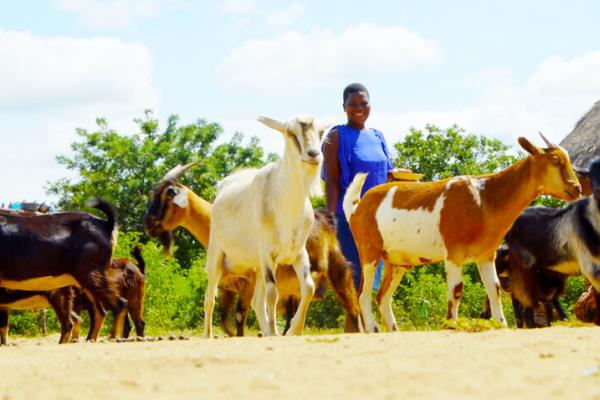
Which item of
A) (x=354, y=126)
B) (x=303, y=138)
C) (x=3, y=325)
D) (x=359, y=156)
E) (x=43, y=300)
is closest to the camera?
(x=303, y=138)

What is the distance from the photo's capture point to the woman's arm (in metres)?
11.4

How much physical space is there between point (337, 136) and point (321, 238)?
1.59m

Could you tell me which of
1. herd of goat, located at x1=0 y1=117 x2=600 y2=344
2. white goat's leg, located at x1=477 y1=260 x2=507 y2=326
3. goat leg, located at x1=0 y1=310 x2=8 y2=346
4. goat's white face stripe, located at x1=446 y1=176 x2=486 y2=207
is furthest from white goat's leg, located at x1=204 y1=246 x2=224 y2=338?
goat leg, located at x1=0 y1=310 x2=8 y2=346

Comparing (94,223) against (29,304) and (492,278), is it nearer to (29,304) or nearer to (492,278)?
(29,304)

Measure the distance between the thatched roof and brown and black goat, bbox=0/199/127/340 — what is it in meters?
9.12

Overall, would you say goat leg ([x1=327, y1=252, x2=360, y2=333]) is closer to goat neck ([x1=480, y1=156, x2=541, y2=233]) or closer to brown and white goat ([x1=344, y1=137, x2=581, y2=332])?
brown and white goat ([x1=344, y1=137, x2=581, y2=332])

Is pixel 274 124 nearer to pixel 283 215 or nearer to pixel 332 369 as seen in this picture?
pixel 283 215

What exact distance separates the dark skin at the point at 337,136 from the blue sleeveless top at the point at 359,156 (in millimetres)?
48

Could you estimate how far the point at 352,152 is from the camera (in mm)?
11438

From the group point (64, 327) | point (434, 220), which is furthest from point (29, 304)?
point (434, 220)

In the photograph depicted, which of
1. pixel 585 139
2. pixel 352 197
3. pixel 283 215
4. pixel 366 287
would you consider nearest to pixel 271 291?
pixel 283 215

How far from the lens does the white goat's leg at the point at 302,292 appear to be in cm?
1007

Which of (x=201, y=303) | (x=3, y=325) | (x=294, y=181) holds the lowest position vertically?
(x=201, y=303)

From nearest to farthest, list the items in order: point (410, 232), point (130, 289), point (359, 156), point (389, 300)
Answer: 1. point (410, 232)
2. point (389, 300)
3. point (359, 156)
4. point (130, 289)
